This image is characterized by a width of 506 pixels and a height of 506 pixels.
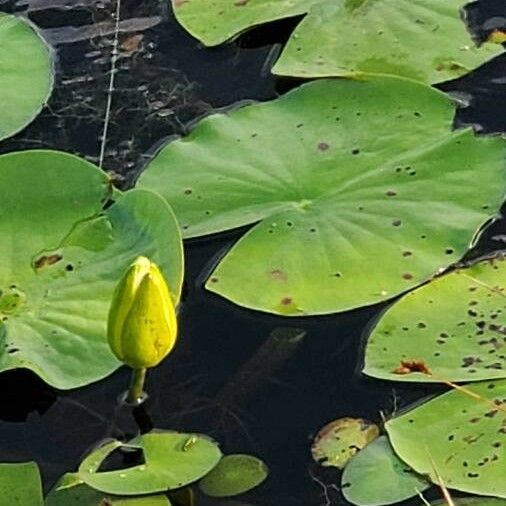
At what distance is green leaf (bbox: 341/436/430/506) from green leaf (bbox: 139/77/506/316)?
21 cm

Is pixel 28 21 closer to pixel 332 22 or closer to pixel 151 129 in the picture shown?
pixel 151 129

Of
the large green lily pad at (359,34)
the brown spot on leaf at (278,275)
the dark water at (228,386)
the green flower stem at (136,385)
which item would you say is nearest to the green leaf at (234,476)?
the dark water at (228,386)

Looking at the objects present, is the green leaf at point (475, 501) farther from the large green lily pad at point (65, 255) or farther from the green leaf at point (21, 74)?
the green leaf at point (21, 74)

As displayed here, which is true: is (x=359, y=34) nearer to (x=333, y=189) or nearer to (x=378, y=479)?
(x=333, y=189)

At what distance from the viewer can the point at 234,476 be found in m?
1.52

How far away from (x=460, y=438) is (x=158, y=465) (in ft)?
1.12

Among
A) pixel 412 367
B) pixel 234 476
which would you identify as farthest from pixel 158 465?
pixel 412 367

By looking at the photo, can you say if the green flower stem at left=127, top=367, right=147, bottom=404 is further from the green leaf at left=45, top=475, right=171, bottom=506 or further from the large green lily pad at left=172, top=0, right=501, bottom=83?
the large green lily pad at left=172, top=0, right=501, bottom=83

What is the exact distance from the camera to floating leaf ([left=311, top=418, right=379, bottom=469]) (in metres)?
1.53

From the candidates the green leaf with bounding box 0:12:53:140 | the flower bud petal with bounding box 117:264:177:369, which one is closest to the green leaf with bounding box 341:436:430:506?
the flower bud petal with bounding box 117:264:177:369

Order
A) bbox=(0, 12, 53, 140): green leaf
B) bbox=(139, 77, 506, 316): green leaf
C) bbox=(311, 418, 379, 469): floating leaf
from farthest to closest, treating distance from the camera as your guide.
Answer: bbox=(0, 12, 53, 140): green leaf → bbox=(139, 77, 506, 316): green leaf → bbox=(311, 418, 379, 469): floating leaf

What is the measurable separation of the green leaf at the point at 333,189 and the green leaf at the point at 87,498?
29 cm

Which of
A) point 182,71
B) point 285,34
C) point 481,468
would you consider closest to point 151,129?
point 182,71

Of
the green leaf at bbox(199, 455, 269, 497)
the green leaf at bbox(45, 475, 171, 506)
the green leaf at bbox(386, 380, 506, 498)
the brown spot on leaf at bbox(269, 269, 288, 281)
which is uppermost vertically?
the brown spot on leaf at bbox(269, 269, 288, 281)
